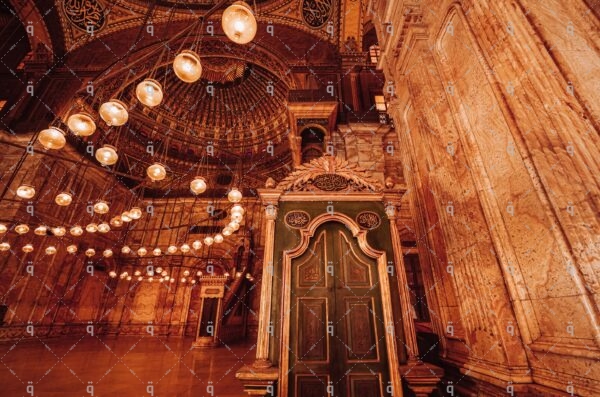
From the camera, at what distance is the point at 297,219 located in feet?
11.4

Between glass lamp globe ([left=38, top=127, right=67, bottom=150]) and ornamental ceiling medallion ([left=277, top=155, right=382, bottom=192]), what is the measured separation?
3014 mm

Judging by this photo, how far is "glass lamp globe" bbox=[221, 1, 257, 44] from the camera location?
7.35ft

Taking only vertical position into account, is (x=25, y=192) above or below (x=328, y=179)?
above

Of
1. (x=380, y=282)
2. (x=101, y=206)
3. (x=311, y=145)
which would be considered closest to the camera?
(x=380, y=282)

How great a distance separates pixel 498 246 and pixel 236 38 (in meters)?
3.01

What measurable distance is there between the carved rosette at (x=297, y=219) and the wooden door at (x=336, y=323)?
27 cm

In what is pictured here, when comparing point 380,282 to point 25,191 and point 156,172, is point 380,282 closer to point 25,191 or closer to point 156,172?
point 156,172

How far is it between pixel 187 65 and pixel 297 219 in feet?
7.37

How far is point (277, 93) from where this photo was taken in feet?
39.9

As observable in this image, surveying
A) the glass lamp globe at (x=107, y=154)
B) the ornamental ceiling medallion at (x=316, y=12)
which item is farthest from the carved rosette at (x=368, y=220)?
the ornamental ceiling medallion at (x=316, y=12)

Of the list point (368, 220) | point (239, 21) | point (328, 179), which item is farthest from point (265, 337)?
point (239, 21)

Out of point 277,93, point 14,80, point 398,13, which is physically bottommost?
point 398,13

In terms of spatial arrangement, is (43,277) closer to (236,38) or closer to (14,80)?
(14,80)

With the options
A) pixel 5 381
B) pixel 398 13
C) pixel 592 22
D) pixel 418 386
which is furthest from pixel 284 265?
pixel 5 381
